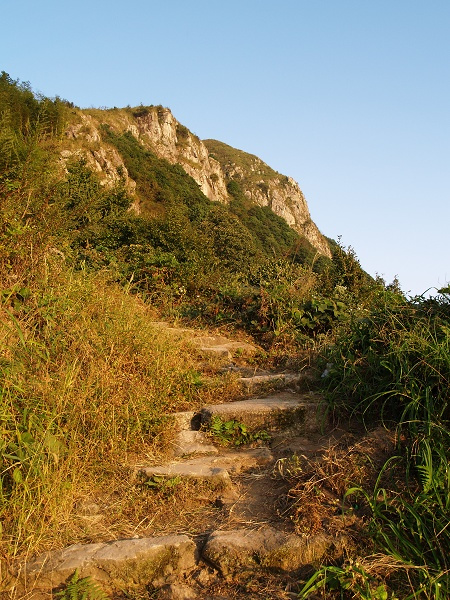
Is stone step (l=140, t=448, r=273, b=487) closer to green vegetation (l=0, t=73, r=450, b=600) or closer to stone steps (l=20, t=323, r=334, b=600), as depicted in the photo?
stone steps (l=20, t=323, r=334, b=600)

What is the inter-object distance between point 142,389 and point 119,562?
4.43 feet

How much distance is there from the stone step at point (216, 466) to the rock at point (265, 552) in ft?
1.77

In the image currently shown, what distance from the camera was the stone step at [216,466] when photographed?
9.61ft

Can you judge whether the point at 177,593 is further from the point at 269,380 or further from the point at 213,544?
the point at 269,380

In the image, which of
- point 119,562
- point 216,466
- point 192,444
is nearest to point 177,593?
point 119,562

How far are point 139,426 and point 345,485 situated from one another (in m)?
1.36

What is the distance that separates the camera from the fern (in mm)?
2084

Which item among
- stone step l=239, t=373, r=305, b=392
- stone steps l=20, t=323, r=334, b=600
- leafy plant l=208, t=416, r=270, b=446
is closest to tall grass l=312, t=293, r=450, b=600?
stone steps l=20, t=323, r=334, b=600

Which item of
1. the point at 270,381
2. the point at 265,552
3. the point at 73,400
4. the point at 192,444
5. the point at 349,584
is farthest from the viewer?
the point at 270,381

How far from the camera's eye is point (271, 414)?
141 inches

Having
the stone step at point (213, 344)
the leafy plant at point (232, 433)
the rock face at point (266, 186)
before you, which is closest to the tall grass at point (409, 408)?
the leafy plant at point (232, 433)

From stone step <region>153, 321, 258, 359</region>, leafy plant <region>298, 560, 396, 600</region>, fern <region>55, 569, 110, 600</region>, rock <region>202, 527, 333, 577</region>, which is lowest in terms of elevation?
fern <region>55, 569, 110, 600</region>

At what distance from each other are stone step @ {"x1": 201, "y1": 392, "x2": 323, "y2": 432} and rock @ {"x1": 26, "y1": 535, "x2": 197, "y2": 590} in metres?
1.24

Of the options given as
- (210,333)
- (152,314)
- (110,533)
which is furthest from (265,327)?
(110,533)
